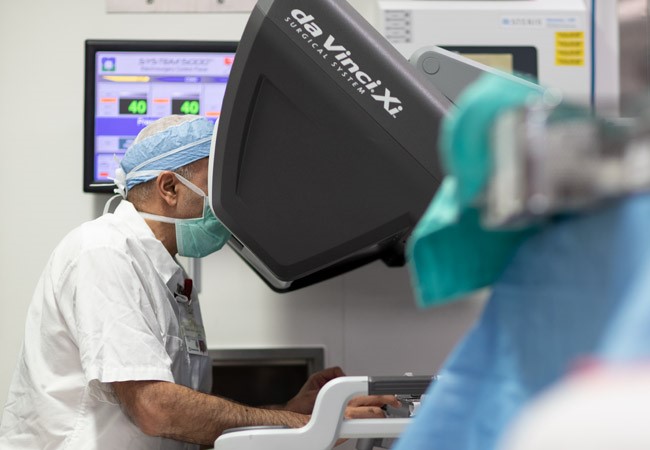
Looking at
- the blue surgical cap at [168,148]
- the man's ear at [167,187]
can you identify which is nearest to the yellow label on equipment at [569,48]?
the blue surgical cap at [168,148]

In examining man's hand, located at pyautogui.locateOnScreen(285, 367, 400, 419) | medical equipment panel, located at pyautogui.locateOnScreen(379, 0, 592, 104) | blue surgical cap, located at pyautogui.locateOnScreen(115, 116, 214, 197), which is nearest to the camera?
man's hand, located at pyautogui.locateOnScreen(285, 367, 400, 419)

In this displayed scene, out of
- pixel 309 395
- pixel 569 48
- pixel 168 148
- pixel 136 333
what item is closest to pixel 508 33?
pixel 569 48

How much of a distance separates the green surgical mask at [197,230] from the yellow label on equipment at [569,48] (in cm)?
119

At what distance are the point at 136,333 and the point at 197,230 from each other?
17.6 inches

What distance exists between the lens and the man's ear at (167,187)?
7.63ft

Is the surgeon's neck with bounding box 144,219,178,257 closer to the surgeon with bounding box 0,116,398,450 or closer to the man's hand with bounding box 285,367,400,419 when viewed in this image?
the surgeon with bounding box 0,116,398,450

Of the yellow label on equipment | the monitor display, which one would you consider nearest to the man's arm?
the monitor display

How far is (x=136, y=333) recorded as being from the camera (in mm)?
1952

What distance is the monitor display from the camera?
8.89 feet

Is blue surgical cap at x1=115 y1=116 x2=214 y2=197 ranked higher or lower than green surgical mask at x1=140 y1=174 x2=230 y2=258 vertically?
higher

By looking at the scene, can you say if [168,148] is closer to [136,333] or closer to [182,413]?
[136,333]

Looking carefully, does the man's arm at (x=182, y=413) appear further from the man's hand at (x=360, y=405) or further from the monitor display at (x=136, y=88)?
the monitor display at (x=136, y=88)

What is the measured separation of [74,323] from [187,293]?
0.43 m

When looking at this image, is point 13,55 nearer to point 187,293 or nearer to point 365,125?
point 187,293
